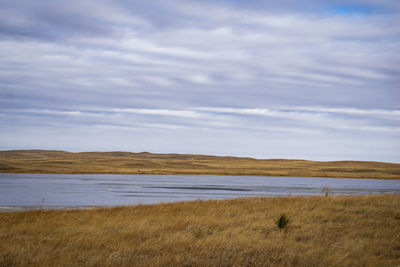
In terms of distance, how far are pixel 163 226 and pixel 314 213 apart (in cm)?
690

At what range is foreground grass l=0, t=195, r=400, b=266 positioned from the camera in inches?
401

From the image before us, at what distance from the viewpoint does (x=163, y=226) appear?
14.8 metres

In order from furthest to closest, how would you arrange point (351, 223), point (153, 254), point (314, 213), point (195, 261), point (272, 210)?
point (272, 210)
point (314, 213)
point (351, 223)
point (153, 254)
point (195, 261)

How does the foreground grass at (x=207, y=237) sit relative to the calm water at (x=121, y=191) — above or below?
above

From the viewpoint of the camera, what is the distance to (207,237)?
13.0 m

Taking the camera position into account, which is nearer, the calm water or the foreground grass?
the foreground grass

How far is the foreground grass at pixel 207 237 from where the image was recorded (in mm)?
10180

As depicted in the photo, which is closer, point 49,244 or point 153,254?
point 153,254

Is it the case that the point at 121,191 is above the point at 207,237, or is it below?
below

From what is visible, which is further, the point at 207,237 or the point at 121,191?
the point at 121,191

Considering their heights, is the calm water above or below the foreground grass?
below

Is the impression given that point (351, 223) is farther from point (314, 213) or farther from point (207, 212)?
point (207, 212)

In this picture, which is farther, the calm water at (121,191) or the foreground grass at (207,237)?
the calm water at (121,191)

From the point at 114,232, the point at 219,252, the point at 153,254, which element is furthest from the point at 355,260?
the point at 114,232
